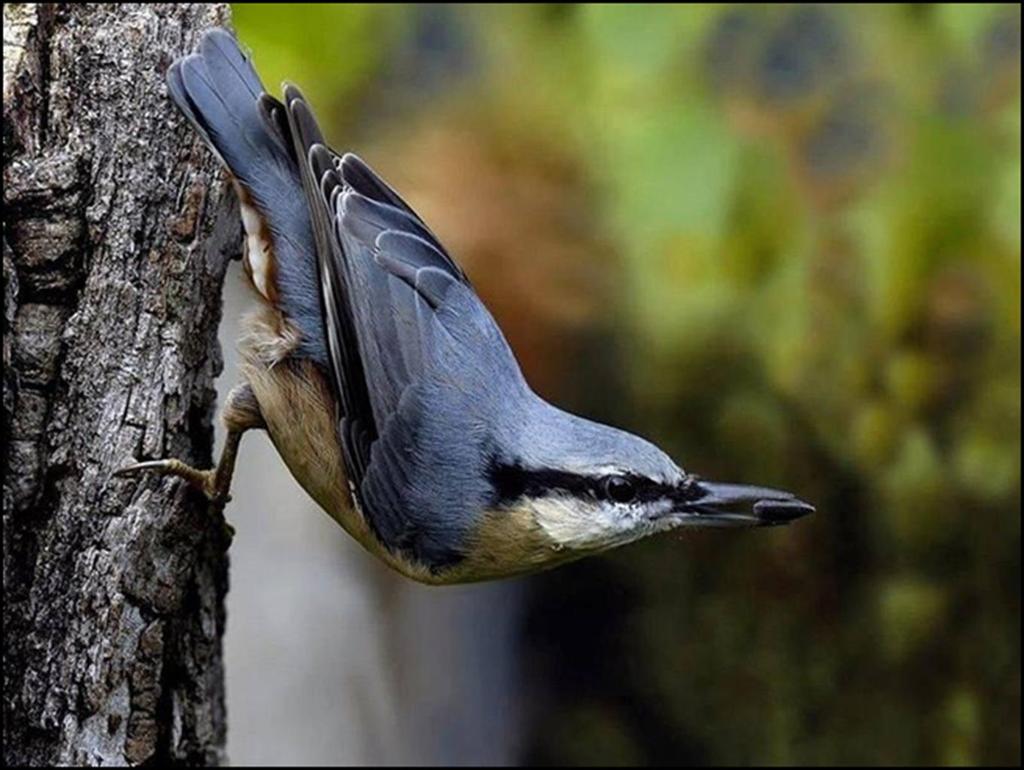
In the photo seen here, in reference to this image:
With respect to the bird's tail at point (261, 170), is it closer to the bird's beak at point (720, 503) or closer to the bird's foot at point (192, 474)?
the bird's foot at point (192, 474)

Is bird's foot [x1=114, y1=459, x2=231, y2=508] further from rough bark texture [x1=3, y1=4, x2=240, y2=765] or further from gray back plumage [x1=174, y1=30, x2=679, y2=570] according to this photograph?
gray back plumage [x1=174, y1=30, x2=679, y2=570]

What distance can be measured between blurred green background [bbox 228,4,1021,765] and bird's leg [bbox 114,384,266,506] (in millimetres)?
725

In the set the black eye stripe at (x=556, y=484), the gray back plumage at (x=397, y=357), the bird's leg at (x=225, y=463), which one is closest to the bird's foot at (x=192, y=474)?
the bird's leg at (x=225, y=463)

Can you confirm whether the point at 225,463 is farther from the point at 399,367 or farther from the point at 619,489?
the point at 619,489

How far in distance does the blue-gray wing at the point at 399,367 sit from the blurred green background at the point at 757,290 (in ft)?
2.50

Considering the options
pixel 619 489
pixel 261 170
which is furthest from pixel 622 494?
pixel 261 170

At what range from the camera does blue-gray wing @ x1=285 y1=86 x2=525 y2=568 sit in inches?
59.5

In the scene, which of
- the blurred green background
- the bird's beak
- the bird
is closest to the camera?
the bird's beak

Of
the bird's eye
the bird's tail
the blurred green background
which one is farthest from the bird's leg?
the blurred green background

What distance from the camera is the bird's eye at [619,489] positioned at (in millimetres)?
1402

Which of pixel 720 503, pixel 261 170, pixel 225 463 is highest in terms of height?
pixel 261 170

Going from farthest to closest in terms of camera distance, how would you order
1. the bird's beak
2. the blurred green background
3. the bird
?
the blurred green background < the bird < the bird's beak

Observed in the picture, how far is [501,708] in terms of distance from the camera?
240 cm

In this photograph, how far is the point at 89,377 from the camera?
1500mm
